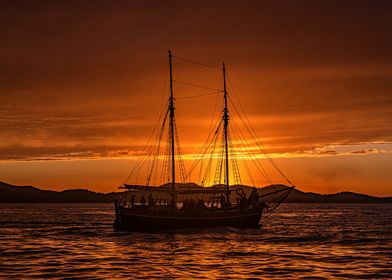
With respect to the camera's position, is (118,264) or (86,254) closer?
(118,264)

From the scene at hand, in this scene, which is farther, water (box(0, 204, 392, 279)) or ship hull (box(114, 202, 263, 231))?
ship hull (box(114, 202, 263, 231))

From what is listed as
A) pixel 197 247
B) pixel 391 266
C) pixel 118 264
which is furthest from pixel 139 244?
pixel 391 266

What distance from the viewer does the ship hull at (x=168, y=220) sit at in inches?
2990

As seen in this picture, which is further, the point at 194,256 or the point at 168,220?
the point at 168,220

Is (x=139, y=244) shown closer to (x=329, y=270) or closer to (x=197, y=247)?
(x=197, y=247)

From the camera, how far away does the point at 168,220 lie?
251 ft

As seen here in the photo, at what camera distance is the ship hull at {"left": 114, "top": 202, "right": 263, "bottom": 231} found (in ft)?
249

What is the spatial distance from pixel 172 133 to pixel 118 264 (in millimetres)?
38013

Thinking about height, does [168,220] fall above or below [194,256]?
above

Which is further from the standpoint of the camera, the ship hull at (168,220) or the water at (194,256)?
the ship hull at (168,220)

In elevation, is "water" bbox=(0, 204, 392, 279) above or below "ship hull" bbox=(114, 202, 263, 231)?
below

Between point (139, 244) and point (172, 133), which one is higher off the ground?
point (172, 133)

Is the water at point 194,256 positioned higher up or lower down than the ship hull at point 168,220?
lower down

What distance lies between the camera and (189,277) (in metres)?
37.2
